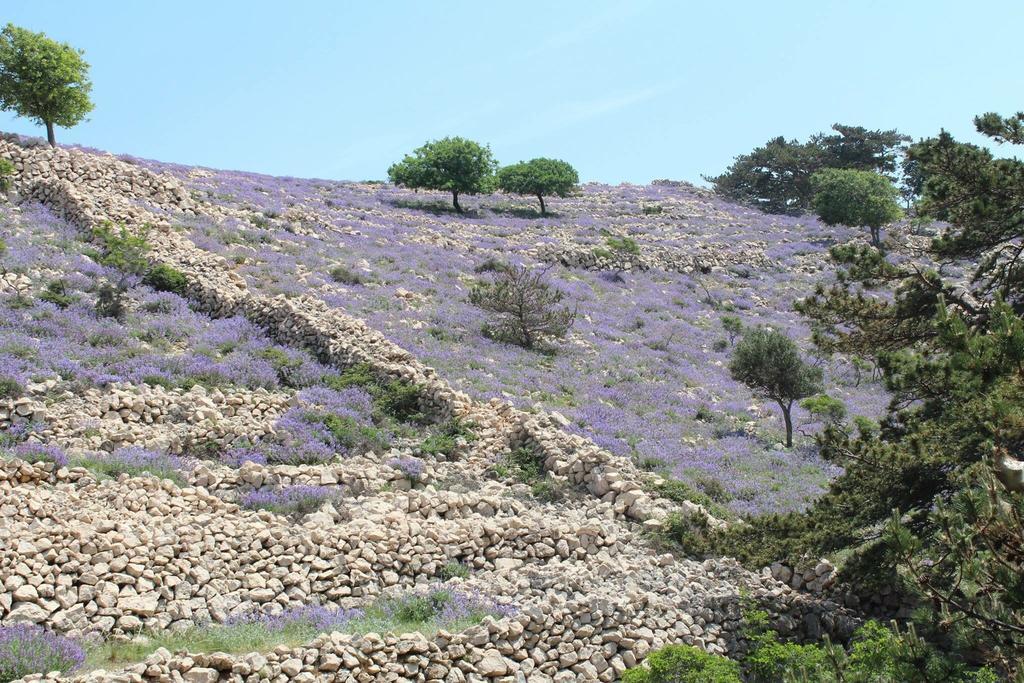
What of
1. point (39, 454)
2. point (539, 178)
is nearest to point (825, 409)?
point (39, 454)

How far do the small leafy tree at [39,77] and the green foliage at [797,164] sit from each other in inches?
2240

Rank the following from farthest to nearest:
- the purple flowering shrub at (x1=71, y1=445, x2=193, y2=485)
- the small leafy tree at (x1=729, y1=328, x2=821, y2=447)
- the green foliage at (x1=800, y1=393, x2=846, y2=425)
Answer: the green foliage at (x1=800, y1=393, x2=846, y2=425), the small leafy tree at (x1=729, y1=328, x2=821, y2=447), the purple flowering shrub at (x1=71, y1=445, x2=193, y2=485)

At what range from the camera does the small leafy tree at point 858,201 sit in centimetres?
5112

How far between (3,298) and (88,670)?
1338 cm

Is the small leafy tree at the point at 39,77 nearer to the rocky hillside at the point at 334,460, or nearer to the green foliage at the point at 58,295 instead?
the rocky hillside at the point at 334,460

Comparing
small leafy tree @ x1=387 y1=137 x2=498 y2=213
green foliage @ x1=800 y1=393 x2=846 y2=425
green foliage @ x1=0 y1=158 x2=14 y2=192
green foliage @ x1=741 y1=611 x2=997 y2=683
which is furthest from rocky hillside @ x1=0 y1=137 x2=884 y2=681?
small leafy tree @ x1=387 y1=137 x2=498 y2=213

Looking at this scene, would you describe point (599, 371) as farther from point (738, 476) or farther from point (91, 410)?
point (91, 410)

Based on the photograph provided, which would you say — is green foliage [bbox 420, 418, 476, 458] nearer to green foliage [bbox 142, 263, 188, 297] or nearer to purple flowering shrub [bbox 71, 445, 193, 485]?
purple flowering shrub [bbox 71, 445, 193, 485]

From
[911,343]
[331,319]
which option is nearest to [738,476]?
[911,343]

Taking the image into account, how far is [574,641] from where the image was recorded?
9.57m

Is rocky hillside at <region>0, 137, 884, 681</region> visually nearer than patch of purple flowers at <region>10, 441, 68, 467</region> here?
Yes

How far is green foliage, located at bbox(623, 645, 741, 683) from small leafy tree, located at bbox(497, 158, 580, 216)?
46317 mm

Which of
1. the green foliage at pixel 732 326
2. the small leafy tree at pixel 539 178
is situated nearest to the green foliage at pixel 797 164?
the small leafy tree at pixel 539 178

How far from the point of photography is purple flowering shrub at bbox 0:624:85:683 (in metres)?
7.59
